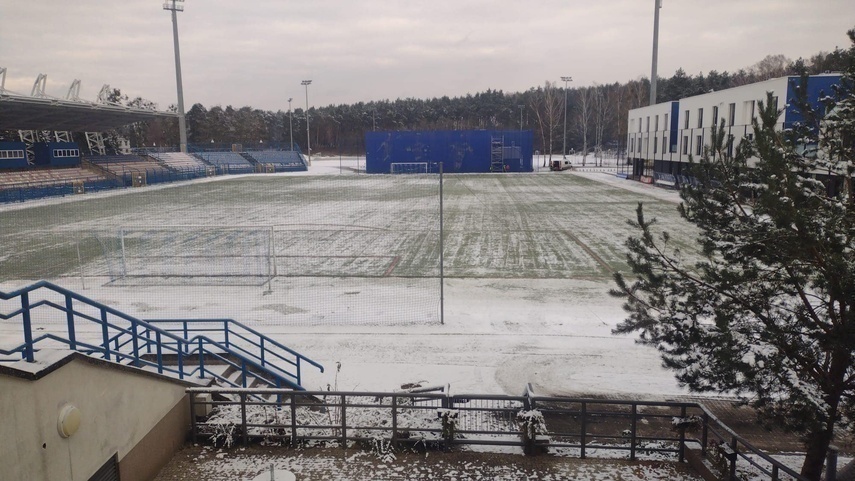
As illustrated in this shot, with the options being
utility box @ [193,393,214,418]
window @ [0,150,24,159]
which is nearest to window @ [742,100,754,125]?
utility box @ [193,393,214,418]

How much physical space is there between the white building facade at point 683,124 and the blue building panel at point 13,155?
50.2 m

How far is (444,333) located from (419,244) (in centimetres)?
1074

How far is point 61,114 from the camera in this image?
46094 millimetres

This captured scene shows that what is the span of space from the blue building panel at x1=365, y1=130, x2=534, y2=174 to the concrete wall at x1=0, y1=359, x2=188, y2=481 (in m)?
61.9

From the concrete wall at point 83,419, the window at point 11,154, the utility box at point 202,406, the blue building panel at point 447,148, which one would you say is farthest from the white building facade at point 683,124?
the window at point 11,154

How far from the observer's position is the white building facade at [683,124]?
3847 centimetres

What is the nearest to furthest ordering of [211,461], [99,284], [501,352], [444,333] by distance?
[211,461]
[501,352]
[444,333]
[99,284]

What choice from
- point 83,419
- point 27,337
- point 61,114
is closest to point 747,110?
point 83,419

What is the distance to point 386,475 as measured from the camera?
684 centimetres

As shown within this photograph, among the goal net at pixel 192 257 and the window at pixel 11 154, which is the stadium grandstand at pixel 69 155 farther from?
the goal net at pixel 192 257

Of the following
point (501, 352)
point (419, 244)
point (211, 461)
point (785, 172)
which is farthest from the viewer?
point (419, 244)

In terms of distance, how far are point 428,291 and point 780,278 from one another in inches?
459

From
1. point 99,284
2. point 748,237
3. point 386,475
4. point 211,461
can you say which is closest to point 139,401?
point 211,461

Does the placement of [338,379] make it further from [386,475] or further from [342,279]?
[342,279]
